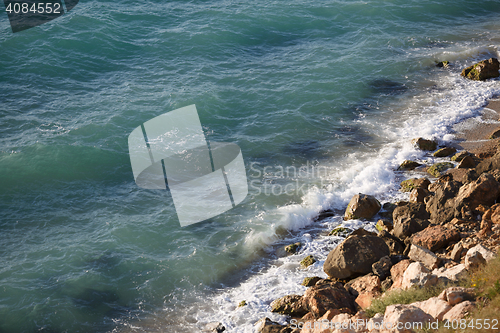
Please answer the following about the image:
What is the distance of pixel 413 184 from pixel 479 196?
3039 millimetres

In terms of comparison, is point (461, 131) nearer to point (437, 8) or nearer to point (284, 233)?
point (284, 233)

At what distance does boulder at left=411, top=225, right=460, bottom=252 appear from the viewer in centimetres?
910

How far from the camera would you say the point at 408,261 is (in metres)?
8.52

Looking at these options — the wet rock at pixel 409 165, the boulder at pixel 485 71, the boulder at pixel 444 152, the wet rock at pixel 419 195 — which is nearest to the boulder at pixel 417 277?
the wet rock at pixel 419 195

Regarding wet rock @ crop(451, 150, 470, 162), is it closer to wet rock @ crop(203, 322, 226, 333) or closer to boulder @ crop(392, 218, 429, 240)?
boulder @ crop(392, 218, 429, 240)

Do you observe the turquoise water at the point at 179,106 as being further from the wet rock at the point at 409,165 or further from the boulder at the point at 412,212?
the boulder at the point at 412,212

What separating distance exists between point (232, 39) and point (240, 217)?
1617 cm

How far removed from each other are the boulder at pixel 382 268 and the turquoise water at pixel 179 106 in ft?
11.1

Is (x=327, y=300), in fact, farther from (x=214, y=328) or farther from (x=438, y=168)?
(x=438, y=168)

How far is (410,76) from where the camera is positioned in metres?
22.0

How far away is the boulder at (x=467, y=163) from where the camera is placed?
1355 cm

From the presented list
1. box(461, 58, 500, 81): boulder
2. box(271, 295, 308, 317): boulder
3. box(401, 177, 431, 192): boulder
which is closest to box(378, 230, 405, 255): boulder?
box(271, 295, 308, 317): boulder

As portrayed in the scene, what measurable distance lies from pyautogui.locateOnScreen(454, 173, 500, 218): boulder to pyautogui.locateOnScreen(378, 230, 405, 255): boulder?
5.84 feet

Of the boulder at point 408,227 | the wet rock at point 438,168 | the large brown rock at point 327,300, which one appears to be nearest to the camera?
the large brown rock at point 327,300
